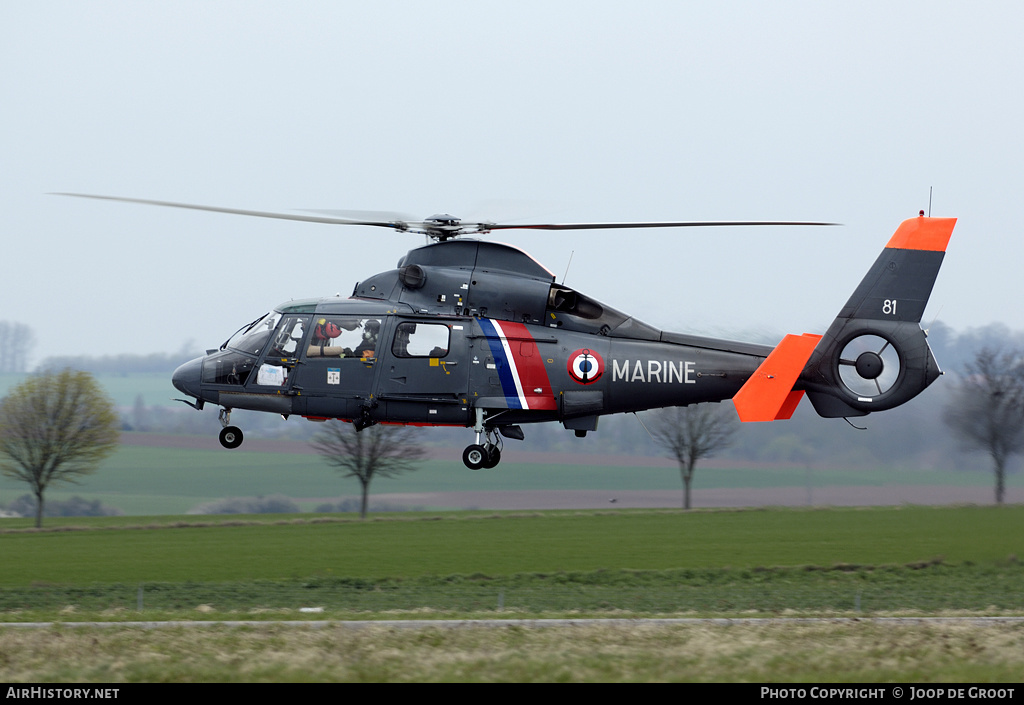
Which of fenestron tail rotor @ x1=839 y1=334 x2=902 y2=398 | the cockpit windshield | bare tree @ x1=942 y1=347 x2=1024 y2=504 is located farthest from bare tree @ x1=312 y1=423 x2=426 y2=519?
fenestron tail rotor @ x1=839 y1=334 x2=902 y2=398

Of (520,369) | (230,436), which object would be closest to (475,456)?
(520,369)

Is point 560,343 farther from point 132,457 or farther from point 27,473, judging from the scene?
point 132,457

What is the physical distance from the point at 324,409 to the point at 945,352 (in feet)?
150

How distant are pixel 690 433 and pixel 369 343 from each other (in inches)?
1856

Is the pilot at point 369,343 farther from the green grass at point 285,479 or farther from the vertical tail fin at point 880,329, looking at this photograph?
the green grass at point 285,479

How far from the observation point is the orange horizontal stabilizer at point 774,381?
17.8 metres

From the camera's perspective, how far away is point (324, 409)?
18.8 meters

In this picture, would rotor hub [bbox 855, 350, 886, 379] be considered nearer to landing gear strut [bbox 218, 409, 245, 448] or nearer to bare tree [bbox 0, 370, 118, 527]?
landing gear strut [bbox 218, 409, 245, 448]

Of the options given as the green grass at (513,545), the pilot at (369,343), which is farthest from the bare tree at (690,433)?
the pilot at (369,343)

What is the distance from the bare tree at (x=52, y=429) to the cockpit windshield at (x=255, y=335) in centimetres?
4522

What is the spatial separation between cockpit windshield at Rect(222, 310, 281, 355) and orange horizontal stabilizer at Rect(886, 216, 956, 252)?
11238 mm

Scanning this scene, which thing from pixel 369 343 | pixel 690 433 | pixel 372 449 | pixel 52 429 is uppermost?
pixel 369 343

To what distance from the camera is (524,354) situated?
1848 cm

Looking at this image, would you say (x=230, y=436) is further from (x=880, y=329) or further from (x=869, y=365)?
(x=880, y=329)
